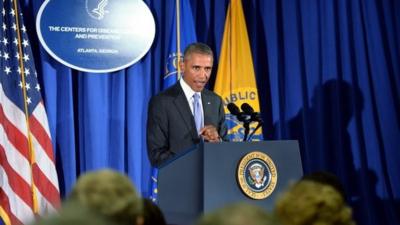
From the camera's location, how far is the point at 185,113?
11.1ft

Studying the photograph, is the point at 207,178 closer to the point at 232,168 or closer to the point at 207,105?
the point at 232,168

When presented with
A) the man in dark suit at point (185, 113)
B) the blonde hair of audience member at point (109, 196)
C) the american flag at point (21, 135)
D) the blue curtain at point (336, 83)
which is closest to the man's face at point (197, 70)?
the man in dark suit at point (185, 113)

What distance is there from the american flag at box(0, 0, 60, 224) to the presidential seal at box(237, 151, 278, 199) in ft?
7.05

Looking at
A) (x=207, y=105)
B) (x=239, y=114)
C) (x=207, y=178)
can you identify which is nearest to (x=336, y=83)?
(x=207, y=105)

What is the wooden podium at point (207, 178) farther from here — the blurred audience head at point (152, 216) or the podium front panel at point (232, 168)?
the blurred audience head at point (152, 216)

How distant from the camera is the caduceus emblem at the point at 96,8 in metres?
4.69

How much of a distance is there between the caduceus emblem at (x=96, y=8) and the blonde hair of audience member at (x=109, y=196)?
4161mm

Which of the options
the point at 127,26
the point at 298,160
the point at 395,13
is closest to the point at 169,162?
the point at 298,160

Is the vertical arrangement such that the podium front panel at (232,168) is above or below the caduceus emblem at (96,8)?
below

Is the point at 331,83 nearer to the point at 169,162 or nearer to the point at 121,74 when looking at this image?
the point at 121,74

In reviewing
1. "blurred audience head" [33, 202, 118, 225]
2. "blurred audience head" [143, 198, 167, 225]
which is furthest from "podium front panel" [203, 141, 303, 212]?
"blurred audience head" [33, 202, 118, 225]

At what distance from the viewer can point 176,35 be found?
4918 millimetres

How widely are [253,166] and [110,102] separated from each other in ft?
7.92

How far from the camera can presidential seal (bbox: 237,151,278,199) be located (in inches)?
102
